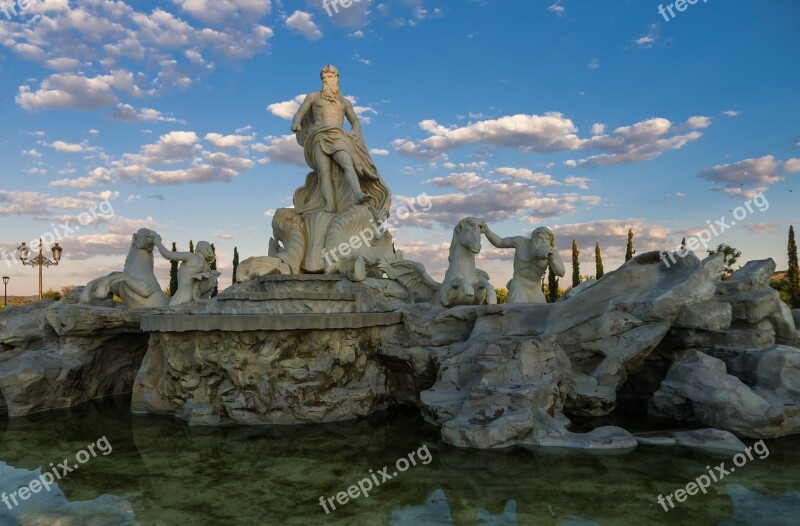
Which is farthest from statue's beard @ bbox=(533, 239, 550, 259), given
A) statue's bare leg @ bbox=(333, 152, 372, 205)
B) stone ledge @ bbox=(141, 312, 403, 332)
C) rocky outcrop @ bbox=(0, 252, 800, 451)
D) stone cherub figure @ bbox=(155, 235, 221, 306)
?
stone cherub figure @ bbox=(155, 235, 221, 306)

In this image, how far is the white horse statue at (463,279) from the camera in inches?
289

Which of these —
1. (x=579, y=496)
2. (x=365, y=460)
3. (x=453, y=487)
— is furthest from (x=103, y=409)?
(x=579, y=496)

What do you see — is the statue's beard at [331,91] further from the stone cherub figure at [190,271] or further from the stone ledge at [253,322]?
the stone ledge at [253,322]

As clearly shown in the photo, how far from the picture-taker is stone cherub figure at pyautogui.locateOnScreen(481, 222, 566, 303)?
7.22 metres

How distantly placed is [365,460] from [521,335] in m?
2.42

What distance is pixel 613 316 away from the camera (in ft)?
20.0

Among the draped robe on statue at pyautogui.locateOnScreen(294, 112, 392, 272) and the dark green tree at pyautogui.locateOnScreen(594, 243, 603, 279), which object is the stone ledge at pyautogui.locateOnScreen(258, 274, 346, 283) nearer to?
the draped robe on statue at pyautogui.locateOnScreen(294, 112, 392, 272)

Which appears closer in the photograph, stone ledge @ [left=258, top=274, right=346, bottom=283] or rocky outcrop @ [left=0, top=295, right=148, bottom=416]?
rocky outcrop @ [left=0, top=295, right=148, bottom=416]

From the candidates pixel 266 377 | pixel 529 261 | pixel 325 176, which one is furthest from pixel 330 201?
pixel 266 377

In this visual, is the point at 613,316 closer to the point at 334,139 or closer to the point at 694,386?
the point at 694,386

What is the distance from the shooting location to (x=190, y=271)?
8.10 metres

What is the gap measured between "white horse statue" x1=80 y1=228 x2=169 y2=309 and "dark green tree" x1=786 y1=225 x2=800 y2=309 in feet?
68.6

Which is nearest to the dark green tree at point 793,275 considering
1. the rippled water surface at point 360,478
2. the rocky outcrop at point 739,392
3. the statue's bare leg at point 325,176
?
the rocky outcrop at point 739,392

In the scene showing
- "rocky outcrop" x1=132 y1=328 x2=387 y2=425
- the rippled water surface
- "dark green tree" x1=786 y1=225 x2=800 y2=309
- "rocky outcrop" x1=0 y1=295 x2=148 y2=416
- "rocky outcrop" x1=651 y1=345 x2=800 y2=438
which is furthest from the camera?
"dark green tree" x1=786 y1=225 x2=800 y2=309
